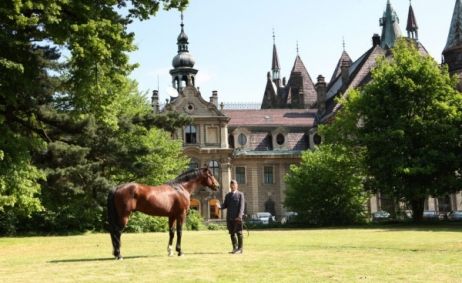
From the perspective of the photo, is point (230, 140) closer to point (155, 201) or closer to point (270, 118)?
point (270, 118)

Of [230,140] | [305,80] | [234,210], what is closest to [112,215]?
[234,210]

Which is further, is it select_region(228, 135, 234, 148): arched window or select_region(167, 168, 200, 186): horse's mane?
select_region(228, 135, 234, 148): arched window

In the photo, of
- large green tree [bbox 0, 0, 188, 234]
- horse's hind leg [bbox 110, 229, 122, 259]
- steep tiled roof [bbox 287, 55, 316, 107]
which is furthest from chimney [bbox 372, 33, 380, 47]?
horse's hind leg [bbox 110, 229, 122, 259]

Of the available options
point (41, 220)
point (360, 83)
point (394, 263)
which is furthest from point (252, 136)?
point (394, 263)

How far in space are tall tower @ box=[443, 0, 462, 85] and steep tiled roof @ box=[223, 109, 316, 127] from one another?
714 inches

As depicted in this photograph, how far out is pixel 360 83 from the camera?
68875mm

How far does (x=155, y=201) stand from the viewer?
15.1 meters

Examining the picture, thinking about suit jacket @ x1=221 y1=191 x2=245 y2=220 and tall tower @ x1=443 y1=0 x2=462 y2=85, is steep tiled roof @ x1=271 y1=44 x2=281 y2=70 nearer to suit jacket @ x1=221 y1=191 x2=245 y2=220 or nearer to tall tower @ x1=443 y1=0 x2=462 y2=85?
tall tower @ x1=443 y1=0 x2=462 y2=85

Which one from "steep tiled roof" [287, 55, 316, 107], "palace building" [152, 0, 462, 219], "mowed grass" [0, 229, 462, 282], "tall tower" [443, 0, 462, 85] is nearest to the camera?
"mowed grass" [0, 229, 462, 282]

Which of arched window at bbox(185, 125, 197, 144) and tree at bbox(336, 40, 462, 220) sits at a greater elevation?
arched window at bbox(185, 125, 197, 144)

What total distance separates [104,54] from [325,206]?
98.4ft

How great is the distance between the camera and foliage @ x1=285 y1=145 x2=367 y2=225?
1750 inches

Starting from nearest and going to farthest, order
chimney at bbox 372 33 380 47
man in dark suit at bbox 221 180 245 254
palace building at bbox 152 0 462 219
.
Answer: man in dark suit at bbox 221 180 245 254 < palace building at bbox 152 0 462 219 < chimney at bbox 372 33 380 47

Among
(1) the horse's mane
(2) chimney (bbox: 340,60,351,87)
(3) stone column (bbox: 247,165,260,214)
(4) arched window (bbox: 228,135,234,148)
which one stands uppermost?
(2) chimney (bbox: 340,60,351,87)
